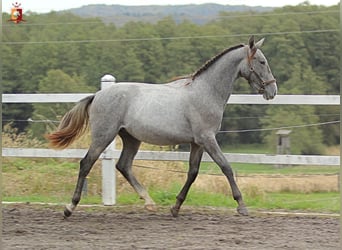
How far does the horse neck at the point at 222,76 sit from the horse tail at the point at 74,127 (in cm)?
124

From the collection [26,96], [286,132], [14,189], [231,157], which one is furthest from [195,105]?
[286,132]

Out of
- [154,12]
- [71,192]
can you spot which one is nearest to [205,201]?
[71,192]

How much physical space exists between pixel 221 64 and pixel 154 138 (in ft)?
3.40

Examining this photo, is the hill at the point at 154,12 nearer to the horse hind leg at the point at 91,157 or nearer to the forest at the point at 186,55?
the forest at the point at 186,55

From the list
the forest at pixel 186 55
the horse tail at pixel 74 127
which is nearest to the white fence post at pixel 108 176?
the horse tail at pixel 74 127

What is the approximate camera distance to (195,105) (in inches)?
272

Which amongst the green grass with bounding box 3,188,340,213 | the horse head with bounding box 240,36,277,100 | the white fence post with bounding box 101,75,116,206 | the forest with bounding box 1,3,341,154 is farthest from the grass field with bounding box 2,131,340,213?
the forest with bounding box 1,3,341,154

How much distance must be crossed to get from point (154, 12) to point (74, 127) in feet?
54.4

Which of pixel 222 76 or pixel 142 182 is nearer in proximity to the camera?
pixel 222 76

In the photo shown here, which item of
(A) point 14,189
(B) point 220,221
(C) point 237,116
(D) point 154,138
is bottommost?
(C) point 237,116

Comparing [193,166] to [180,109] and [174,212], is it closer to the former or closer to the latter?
[174,212]

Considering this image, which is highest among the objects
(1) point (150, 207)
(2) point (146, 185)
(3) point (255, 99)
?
(3) point (255, 99)

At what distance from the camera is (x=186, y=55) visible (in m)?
21.5

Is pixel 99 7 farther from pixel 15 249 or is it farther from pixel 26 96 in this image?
pixel 15 249
